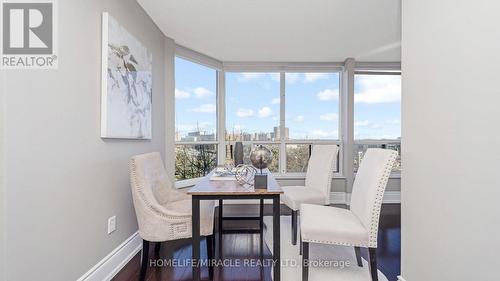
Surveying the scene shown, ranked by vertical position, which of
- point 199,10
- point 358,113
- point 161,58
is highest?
point 199,10

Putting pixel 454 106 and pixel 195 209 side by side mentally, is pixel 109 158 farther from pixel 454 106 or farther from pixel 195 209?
pixel 454 106

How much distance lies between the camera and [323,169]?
2617mm

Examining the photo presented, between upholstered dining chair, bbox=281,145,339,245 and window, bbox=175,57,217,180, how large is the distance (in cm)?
157

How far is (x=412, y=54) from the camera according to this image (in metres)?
1.59

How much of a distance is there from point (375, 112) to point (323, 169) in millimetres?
2252

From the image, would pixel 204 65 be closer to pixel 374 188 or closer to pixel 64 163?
pixel 64 163

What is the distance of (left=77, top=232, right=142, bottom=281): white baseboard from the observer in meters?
1.69

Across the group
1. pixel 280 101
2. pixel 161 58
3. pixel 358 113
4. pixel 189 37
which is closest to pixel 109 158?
pixel 161 58

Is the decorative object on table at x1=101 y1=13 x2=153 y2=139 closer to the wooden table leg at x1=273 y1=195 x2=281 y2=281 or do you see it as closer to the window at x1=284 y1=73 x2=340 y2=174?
the wooden table leg at x1=273 y1=195 x2=281 y2=281

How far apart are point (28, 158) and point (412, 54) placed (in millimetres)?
2314

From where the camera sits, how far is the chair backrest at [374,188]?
160 centimetres

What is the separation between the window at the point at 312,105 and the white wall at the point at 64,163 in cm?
276

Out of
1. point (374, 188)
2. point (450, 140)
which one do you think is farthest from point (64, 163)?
point (450, 140)

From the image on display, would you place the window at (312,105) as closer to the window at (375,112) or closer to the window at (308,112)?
the window at (308,112)
